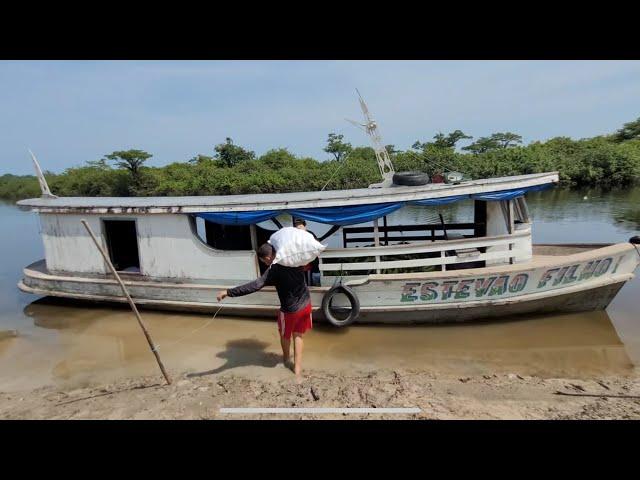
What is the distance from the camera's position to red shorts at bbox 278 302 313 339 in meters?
4.48

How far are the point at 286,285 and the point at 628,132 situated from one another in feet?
149

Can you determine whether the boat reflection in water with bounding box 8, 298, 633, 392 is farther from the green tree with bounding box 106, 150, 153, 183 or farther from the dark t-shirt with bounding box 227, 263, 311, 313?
the green tree with bounding box 106, 150, 153, 183

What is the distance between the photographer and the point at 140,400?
4.11 meters

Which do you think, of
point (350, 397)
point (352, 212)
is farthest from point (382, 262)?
point (350, 397)

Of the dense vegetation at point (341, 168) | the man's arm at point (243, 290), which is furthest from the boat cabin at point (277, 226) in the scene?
the dense vegetation at point (341, 168)

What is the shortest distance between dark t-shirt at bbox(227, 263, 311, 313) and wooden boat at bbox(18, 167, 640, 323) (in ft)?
5.87

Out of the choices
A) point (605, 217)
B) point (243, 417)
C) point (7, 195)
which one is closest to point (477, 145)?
point (605, 217)

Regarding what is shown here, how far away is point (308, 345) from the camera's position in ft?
19.2

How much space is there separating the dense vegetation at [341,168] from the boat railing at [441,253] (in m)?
14.8

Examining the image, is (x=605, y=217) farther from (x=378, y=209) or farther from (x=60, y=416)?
(x=60, y=416)

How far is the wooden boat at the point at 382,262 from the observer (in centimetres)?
590

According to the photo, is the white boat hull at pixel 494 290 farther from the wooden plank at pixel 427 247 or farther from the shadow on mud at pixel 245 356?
the shadow on mud at pixel 245 356

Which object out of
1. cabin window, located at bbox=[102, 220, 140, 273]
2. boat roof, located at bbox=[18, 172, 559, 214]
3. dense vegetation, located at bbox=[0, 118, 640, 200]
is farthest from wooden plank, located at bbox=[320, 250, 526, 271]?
dense vegetation, located at bbox=[0, 118, 640, 200]

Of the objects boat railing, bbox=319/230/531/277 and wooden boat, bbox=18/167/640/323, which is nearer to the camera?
wooden boat, bbox=18/167/640/323
